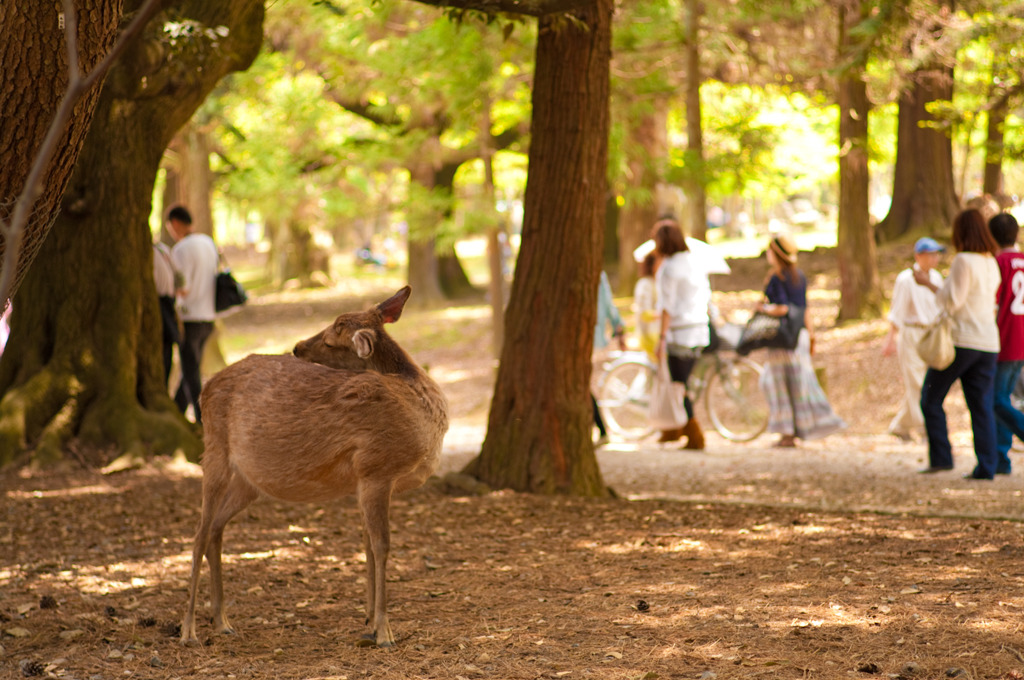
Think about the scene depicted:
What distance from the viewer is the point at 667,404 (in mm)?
11055

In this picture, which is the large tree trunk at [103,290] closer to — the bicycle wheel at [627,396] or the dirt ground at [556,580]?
the dirt ground at [556,580]

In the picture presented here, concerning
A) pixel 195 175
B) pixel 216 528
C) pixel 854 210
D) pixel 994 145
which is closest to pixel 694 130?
pixel 854 210

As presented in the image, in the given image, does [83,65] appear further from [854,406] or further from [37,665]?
[854,406]

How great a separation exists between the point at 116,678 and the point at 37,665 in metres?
0.39

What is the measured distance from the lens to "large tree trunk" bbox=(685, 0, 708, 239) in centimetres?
1658

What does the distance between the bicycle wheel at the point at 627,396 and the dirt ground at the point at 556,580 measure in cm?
254

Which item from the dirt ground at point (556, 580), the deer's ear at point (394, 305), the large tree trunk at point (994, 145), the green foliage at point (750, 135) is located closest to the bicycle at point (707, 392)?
the dirt ground at point (556, 580)

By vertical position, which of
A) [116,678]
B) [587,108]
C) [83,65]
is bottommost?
[116,678]

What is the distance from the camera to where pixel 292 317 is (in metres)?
28.0

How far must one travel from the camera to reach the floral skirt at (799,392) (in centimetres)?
1092

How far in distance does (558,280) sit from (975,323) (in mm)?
3303

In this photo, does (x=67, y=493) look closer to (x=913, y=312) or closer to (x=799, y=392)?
(x=799, y=392)

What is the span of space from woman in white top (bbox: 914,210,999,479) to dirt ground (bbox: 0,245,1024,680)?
49 cm

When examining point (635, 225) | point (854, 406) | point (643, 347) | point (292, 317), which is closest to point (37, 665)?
point (643, 347)
